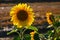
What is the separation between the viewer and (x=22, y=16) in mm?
1197

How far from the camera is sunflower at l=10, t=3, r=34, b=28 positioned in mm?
1167

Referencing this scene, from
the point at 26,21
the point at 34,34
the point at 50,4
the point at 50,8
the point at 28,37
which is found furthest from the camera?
the point at 50,4

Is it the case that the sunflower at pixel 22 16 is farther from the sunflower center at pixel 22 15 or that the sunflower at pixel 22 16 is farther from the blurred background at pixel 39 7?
the blurred background at pixel 39 7

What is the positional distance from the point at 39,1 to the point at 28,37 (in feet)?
15.3

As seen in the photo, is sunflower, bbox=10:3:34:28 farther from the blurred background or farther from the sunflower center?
the blurred background

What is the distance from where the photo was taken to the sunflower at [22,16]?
117cm

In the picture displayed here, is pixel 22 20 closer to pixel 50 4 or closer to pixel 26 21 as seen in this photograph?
pixel 26 21

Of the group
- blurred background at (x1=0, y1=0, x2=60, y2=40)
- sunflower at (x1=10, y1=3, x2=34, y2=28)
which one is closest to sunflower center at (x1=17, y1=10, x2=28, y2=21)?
sunflower at (x1=10, y1=3, x2=34, y2=28)

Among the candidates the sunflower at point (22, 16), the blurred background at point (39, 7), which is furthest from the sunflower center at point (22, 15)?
the blurred background at point (39, 7)

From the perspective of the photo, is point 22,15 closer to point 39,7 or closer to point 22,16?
point 22,16

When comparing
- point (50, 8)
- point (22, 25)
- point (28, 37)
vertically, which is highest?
point (22, 25)

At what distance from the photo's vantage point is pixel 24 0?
6086mm

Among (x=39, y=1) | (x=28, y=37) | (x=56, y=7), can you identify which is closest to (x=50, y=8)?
(x=56, y=7)

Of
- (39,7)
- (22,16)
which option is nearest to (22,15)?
(22,16)
